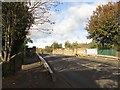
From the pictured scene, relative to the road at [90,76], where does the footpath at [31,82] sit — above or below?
above

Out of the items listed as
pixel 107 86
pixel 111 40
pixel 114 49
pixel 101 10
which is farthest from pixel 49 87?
pixel 101 10

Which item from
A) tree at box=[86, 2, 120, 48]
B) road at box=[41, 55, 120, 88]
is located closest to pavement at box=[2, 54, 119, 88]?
road at box=[41, 55, 120, 88]

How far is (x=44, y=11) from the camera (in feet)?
56.9

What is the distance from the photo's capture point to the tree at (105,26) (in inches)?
2377

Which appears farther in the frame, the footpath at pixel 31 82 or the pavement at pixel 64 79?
the pavement at pixel 64 79

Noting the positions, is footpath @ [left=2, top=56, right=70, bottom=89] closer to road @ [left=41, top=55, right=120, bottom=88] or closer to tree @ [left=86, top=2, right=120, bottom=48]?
road @ [left=41, top=55, right=120, bottom=88]

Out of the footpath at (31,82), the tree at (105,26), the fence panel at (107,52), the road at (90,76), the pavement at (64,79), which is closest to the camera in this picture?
the footpath at (31,82)

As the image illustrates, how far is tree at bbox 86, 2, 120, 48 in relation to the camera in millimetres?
60375

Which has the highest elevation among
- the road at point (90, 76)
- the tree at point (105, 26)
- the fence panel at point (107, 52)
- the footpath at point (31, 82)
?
the tree at point (105, 26)

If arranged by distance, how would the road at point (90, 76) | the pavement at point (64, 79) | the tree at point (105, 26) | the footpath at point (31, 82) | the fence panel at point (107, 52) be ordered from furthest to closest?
the tree at point (105, 26) → the fence panel at point (107, 52) → the road at point (90, 76) → the pavement at point (64, 79) → the footpath at point (31, 82)

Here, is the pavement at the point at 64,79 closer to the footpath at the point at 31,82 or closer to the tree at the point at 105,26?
the footpath at the point at 31,82

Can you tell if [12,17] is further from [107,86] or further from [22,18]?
[107,86]

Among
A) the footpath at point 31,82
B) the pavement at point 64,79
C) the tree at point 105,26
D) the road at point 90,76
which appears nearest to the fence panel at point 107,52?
the tree at point 105,26

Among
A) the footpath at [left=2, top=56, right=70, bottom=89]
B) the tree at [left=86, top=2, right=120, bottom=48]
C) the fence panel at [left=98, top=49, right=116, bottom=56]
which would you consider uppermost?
the tree at [left=86, top=2, right=120, bottom=48]
